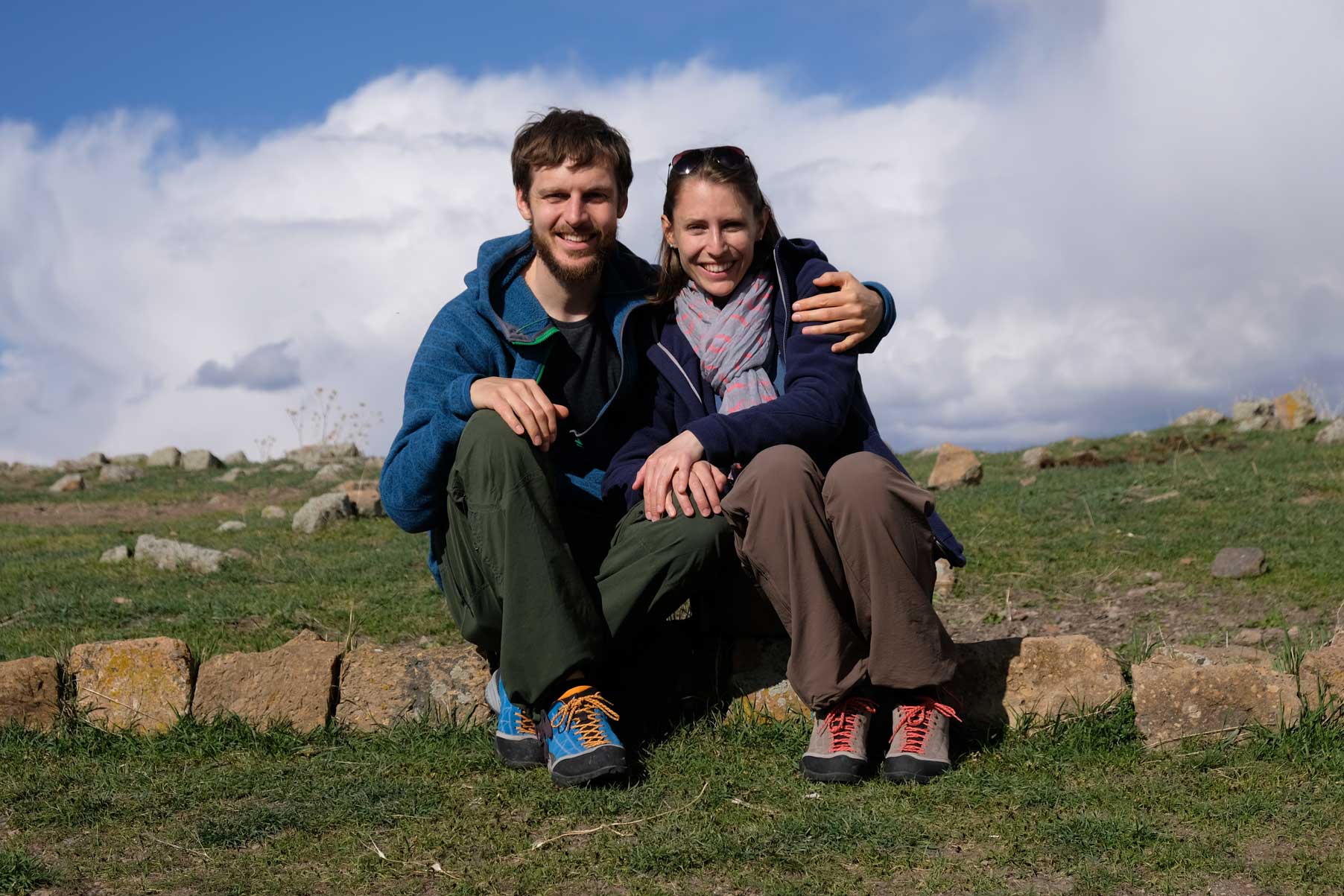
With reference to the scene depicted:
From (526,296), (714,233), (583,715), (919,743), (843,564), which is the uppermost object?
(714,233)

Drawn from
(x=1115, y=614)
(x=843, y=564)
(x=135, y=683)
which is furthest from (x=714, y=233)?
(x=1115, y=614)

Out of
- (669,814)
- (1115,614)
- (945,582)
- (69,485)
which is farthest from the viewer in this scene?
(69,485)

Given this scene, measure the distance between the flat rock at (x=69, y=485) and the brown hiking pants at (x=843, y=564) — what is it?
44.0 ft

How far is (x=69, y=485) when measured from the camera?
48.9 feet

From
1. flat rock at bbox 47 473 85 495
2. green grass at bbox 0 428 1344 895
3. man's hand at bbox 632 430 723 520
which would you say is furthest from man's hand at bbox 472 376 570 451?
flat rock at bbox 47 473 85 495

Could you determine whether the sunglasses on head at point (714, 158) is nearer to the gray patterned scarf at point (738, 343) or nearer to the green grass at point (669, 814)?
the gray patterned scarf at point (738, 343)

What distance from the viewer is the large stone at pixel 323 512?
9391mm

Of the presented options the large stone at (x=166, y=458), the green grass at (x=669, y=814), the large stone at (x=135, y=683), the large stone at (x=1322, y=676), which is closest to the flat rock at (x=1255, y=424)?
the green grass at (x=669, y=814)

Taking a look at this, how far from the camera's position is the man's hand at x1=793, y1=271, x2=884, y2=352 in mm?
3695

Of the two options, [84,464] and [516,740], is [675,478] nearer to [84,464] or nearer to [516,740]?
[516,740]

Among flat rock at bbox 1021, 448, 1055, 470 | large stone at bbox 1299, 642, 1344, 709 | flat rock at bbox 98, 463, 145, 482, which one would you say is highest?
flat rock at bbox 98, 463, 145, 482

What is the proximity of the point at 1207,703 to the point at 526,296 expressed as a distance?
252 centimetres

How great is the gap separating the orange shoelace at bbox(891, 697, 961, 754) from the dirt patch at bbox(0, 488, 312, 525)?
30.9 ft

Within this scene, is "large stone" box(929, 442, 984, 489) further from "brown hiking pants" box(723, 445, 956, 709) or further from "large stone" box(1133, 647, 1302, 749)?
"brown hiking pants" box(723, 445, 956, 709)
